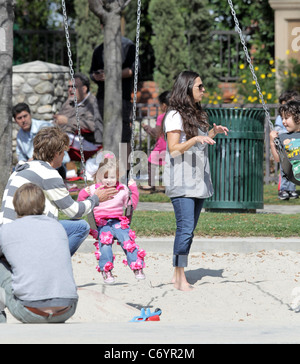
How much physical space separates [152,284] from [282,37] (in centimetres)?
967

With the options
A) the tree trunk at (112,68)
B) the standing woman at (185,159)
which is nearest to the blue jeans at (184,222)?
the standing woman at (185,159)

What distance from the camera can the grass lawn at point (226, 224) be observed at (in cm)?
857

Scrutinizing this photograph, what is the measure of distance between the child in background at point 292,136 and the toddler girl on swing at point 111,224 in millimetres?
1132

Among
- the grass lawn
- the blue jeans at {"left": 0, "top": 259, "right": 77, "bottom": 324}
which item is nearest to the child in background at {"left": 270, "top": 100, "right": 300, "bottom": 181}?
Result: the blue jeans at {"left": 0, "top": 259, "right": 77, "bottom": 324}

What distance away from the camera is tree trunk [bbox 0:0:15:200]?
30.0 ft

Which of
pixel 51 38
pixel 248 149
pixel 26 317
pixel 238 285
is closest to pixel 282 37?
pixel 51 38

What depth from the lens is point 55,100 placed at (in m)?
14.9

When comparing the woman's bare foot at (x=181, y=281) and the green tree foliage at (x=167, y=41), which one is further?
the green tree foliage at (x=167, y=41)

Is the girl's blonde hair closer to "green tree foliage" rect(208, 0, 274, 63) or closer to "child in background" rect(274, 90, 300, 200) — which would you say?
"child in background" rect(274, 90, 300, 200)

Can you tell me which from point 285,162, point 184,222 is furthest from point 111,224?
point 285,162

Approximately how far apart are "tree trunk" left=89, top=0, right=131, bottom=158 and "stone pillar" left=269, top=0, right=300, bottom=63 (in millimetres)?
4388

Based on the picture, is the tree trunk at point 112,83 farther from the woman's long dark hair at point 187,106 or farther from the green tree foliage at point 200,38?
the woman's long dark hair at point 187,106
